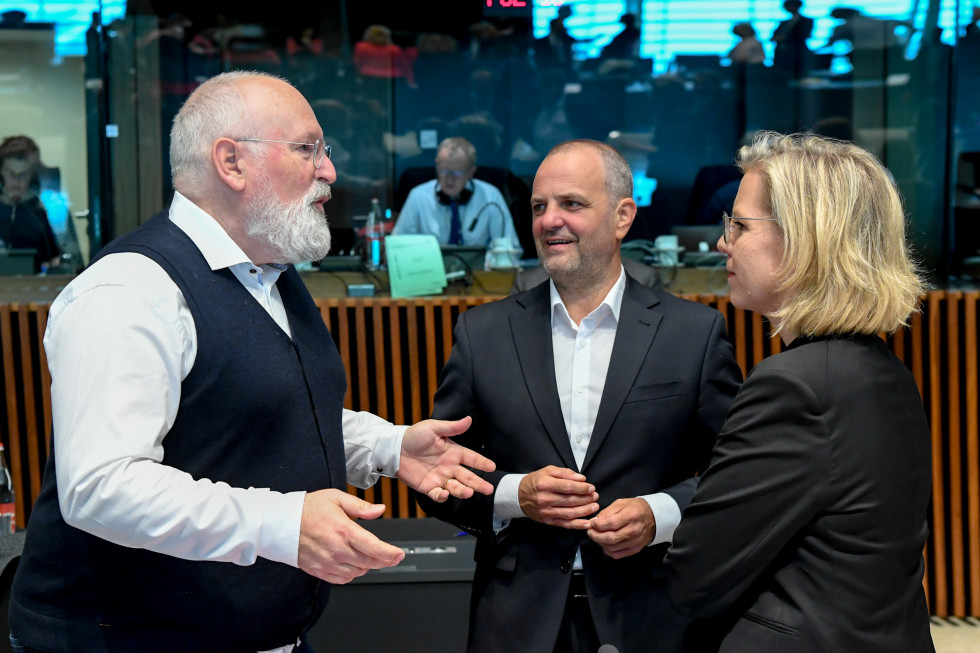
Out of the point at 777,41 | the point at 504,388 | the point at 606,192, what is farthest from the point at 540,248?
the point at 777,41

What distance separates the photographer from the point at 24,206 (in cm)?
561

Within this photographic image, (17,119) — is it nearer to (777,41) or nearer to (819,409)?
(777,41)

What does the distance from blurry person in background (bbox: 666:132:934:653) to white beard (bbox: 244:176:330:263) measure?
78cm

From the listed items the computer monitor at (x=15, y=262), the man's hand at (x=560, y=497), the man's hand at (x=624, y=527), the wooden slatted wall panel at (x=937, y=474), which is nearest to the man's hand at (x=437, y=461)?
the man's hand at (x=560, y=497)

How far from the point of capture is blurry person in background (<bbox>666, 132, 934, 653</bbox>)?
146 cm

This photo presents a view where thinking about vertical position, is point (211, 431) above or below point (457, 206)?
below

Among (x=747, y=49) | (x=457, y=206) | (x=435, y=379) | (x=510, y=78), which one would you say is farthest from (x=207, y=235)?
(x=747, y=49)

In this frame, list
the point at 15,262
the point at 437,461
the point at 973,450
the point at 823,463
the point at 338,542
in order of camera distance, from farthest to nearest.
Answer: the point at 15,262, the point at 973,450, the point at 437,461, the point at 823,463, the point at 338,542

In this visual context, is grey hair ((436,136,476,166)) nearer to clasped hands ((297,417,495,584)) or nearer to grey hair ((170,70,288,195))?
grey hair ((170,70,288,195))

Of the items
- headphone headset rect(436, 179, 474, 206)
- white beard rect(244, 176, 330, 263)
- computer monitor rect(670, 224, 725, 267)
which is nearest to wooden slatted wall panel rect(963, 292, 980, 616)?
computer monitor rect(670, 224, 725, 267)

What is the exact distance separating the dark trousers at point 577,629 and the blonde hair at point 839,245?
736mm

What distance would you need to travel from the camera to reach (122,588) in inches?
59.3

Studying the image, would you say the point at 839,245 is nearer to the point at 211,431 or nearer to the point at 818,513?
the point at 818,513

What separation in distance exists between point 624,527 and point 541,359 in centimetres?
42
